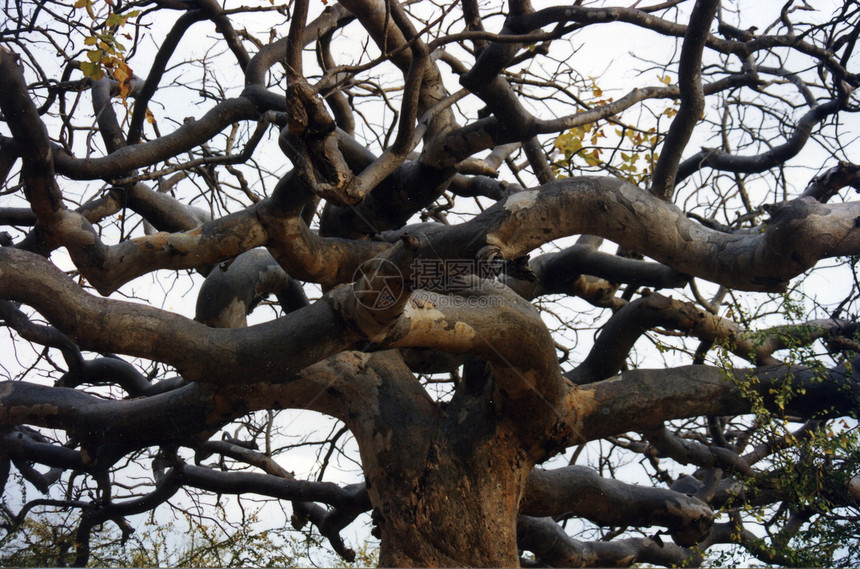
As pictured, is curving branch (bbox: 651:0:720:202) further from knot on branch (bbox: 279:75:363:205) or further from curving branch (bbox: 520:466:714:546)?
knot on branch (bbox: 279:75:363:205)

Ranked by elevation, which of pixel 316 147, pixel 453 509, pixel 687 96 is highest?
pixel 687 96

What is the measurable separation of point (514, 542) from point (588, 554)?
156cm

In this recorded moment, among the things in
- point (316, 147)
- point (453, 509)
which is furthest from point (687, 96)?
point (453, 509)

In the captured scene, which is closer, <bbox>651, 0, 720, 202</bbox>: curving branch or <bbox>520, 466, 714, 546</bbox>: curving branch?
<bbox>651, 0, 720, 202</bbox>: curving branch

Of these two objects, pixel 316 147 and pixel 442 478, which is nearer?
pixel 316 147

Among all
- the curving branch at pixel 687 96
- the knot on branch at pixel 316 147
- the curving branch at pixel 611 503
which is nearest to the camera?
the knot on branch at pixel 316 147

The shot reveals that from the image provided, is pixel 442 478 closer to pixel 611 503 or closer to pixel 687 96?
pixel 611 503

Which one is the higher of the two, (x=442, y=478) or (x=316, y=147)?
(x=316, y=147)

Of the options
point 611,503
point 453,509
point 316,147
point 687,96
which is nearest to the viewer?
point 316,147

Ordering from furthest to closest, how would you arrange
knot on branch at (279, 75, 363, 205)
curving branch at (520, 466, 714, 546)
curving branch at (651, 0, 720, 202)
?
curving branch at (520, 466, 714, 546)
curving branch at (651, 0, 720, 202)
knot on branch at (279, 75, 363, 205)

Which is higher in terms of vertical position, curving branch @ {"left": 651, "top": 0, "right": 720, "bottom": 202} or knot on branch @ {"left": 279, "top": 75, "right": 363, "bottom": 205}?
curving branch @ {"left": 651, "top": 0, "right": 720, "bottom": 202}

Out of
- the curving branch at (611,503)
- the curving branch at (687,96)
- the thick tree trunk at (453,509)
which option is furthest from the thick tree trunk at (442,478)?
the curving branch at (687,96)

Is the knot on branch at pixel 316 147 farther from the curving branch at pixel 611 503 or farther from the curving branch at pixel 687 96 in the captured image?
the curving branch at pixel 611 503

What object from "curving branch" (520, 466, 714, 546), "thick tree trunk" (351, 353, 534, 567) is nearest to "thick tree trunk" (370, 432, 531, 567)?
"thick tree trunk" (351, 353, 534, 567)
